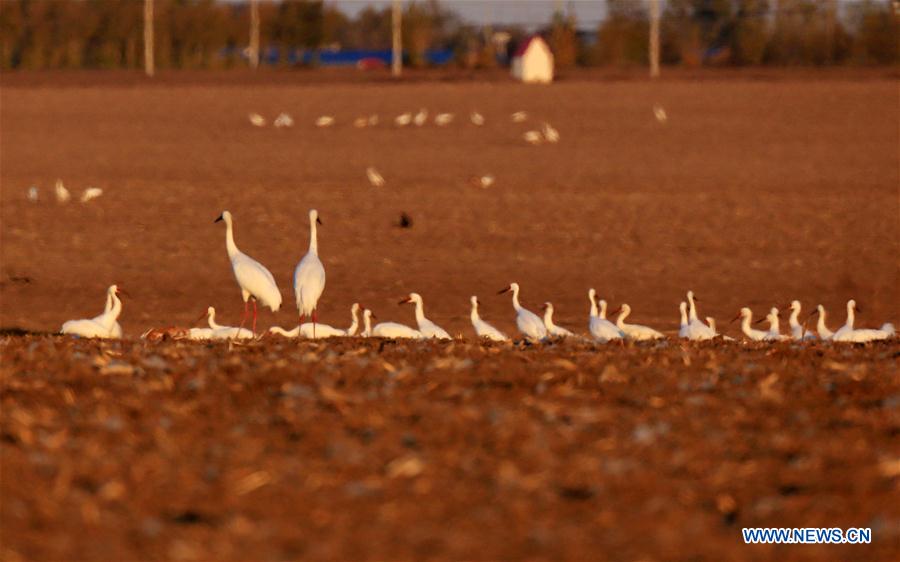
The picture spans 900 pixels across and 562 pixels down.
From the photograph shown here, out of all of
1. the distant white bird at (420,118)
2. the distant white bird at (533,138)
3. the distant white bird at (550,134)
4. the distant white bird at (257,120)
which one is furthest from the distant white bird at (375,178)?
the distant white bird at (257,120)

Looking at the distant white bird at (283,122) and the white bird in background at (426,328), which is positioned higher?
the distant white bird at (283,122)

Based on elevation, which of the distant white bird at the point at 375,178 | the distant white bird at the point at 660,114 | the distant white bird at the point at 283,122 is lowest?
the distant white bird at the point at 375,178

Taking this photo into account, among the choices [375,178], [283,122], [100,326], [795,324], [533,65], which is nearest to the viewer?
[100,326]

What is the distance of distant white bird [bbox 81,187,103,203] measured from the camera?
77.5ft

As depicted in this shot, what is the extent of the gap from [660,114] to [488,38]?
3137cm

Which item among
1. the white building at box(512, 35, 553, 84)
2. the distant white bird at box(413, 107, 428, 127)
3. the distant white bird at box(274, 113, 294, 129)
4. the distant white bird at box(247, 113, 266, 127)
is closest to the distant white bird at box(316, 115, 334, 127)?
the distant white bird at box(274, 113, 294, 129)

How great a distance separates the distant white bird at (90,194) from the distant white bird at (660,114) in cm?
1379

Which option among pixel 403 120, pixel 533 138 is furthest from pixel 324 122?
pixel 533 138

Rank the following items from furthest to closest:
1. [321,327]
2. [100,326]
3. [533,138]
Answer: [533,138] → [100,326] → [321,327]

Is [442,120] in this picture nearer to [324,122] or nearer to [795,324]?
[324,122]

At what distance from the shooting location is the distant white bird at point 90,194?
23.6 meters

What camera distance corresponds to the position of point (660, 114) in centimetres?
3478

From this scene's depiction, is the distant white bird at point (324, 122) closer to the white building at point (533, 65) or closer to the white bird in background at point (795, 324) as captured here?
the white building at point (533, 65)

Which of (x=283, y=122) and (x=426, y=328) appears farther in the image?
(x=283, y=122)
